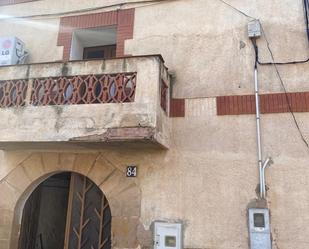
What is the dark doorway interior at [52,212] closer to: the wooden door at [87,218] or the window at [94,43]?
the wooden door at [87,218]

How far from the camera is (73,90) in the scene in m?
5.39

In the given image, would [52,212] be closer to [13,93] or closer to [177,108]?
[13,93]

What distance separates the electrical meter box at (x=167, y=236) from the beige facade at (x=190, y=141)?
0.37ft

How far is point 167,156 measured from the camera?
5.59 metres

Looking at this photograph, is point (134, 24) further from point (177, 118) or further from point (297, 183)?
point (297, 183)

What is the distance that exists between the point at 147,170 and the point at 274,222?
2.11 m

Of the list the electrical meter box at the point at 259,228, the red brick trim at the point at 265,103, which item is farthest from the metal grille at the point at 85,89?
the electrical meter box at the point at 259,228

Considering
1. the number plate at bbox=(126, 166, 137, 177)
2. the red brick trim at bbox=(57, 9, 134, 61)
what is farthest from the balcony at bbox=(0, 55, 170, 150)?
the red brick trim at bbox=(57, 9, 134, 61)

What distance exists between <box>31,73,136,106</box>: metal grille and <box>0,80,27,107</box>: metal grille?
0.22 m

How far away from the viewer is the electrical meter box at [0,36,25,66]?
6535 millimetres

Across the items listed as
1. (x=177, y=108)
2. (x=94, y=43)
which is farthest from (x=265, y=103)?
(x=94, y=43)

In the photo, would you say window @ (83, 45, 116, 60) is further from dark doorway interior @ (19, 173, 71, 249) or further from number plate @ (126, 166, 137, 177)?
dark doorway interior @ (19, 173, 71, 249)

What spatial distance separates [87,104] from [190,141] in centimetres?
177

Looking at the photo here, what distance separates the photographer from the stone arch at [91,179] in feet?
17.9
